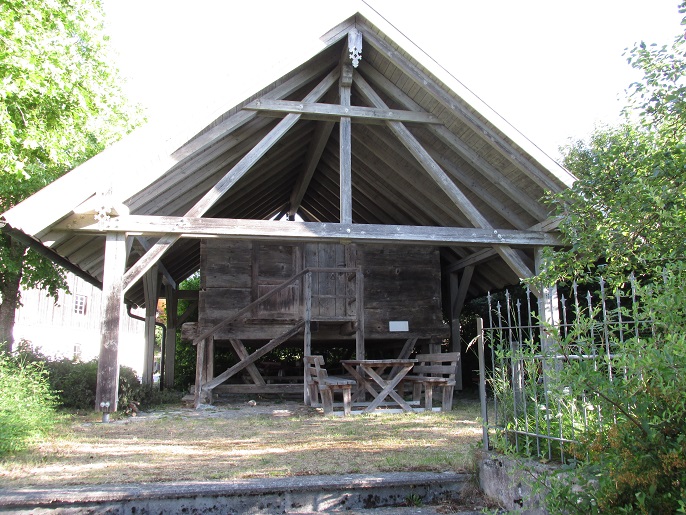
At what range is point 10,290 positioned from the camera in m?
12.4

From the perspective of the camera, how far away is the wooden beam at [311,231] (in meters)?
8.32

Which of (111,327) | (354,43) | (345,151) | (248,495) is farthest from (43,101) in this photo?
(248,495)

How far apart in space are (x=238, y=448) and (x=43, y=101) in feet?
24.8

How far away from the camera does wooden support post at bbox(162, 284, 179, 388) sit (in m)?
15.3

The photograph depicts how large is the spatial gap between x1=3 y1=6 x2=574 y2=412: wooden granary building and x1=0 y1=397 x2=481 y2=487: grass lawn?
4.18 ft

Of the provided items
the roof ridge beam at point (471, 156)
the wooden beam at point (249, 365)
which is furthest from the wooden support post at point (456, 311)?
the wooden beam at point (249, 365)

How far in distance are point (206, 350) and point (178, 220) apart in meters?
4.74

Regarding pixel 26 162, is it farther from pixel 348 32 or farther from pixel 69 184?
pixel 348 32

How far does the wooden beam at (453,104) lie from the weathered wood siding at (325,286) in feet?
16.6

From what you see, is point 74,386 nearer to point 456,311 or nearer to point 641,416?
point 456,311

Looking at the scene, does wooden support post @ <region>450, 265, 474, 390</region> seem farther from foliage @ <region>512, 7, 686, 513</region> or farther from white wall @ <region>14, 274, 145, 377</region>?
white wall @ <region>14, 274, 145, 377</region>

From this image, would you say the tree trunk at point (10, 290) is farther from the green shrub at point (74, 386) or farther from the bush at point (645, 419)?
the bush at point (645, 419)

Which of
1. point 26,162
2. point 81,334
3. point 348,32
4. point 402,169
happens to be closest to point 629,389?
point 348,32

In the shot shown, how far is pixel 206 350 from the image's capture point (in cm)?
1241
